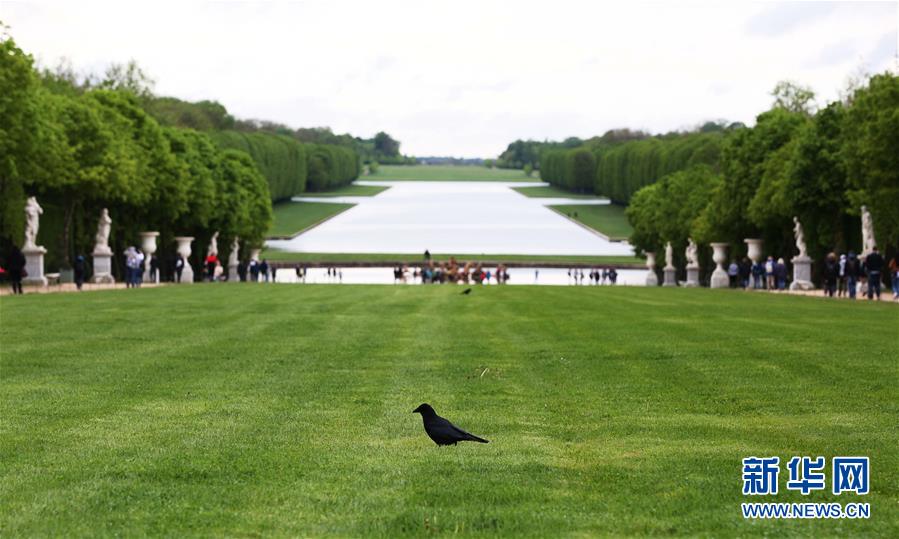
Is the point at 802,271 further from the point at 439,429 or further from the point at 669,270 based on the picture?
the point at 439,429

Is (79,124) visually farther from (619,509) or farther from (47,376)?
(619,509)

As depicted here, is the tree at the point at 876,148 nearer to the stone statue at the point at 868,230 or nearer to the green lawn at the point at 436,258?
the stone statue at the point at 868,230

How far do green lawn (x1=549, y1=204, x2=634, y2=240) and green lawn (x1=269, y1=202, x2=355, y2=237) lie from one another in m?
24.7

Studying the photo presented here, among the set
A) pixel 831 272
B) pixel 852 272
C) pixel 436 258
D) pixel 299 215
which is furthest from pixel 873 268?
pixel 299 215

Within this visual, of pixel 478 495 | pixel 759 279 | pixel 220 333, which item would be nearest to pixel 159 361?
pixel 220 333

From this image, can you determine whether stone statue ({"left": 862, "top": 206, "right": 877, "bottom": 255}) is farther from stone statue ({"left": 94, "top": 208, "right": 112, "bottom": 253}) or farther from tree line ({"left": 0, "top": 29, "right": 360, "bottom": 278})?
stone statue ({"left": 94, "top": 208, "right": 112, "bottom": 253})

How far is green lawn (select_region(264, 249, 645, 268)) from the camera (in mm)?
93688

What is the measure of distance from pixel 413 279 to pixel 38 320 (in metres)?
57.3

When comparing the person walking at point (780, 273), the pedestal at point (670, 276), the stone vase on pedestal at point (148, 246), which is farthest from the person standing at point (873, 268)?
the pedestal at point (670, 276)

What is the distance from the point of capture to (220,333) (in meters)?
21.2

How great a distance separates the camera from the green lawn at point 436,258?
93.7 meters

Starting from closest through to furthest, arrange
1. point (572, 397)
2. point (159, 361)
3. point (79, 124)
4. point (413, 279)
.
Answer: point (572, 397) → point (159, 361) → point (79, 124) → point (413, 279)

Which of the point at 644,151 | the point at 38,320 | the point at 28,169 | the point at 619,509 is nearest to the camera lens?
the point at 619,509

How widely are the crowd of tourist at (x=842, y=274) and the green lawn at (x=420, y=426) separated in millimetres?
15941
